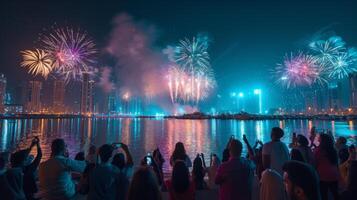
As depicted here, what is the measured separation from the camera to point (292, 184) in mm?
3180

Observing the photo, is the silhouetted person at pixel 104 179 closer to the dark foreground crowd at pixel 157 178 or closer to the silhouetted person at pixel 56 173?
the dark foreground crowd at pixel 157 178

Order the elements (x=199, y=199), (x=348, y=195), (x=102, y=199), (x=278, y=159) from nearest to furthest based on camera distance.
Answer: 1. (x=348, y=195)
2. (x=102, y=199)
3. (x=278, y=159)
4. (x=199, y=199)

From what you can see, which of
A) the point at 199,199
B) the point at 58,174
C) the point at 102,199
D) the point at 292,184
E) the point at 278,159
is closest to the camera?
the point at 292,184

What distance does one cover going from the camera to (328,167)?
5.95 m

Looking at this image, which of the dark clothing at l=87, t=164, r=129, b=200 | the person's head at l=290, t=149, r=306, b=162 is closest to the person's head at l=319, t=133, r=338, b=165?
the person's head at l=290, t=149, r=306, b=162

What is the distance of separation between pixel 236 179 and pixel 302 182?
1449 mm

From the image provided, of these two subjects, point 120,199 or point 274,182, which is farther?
point 120,199

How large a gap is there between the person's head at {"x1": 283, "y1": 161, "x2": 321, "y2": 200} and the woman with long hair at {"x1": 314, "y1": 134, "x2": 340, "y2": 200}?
3.38 meters

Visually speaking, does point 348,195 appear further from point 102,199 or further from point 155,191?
point 102,199

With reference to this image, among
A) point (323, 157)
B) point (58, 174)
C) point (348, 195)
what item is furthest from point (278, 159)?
point (58, 174)

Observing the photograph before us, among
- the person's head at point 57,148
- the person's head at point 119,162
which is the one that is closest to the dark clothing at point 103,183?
the person's head at point 119,162

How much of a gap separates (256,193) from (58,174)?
214 inches

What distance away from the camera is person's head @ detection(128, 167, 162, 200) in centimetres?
Answer: 323

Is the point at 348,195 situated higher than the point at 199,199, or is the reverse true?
the point at 348,195
